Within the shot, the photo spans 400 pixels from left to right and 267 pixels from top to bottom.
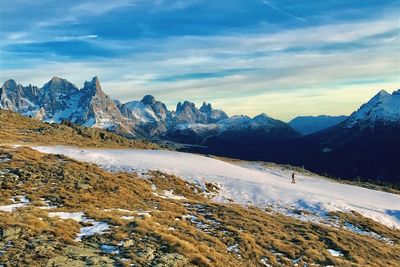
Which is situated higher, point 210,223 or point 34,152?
point 34,152

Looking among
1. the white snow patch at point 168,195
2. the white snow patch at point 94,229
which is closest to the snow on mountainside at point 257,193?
the white snow patch at point 168,195

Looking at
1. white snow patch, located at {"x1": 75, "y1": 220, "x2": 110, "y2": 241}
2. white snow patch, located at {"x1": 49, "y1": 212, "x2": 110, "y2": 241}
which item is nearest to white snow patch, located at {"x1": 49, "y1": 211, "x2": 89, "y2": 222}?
white snow patch, located at {"x1": 49, "y1": 212, "x2": 110, "y2": 241}

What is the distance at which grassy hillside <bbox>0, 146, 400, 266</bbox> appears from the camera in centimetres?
1895

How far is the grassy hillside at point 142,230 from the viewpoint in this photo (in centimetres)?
1895

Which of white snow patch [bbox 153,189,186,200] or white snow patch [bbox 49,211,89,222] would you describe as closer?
white snow patch [bbox 49,211,89,222]

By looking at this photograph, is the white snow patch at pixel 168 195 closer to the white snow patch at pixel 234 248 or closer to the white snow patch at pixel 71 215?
the white snow patch at pixel 71 215

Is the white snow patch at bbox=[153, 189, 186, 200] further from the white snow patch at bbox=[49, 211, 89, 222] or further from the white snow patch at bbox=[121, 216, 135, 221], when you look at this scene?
the white snow patch at bbox=[49, 211, 89, 222]

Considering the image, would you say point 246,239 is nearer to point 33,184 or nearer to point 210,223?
point 210,223

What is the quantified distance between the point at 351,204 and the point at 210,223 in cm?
2807

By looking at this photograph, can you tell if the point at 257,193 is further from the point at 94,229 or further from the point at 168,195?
the point at 94,229

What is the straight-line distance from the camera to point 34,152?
4578 centimetres

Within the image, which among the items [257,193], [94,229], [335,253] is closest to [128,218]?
[94,229]

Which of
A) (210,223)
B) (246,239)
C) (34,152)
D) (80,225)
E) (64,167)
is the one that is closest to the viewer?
(80,225)

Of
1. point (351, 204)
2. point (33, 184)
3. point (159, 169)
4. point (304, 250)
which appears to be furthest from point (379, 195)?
point (33, 184)
